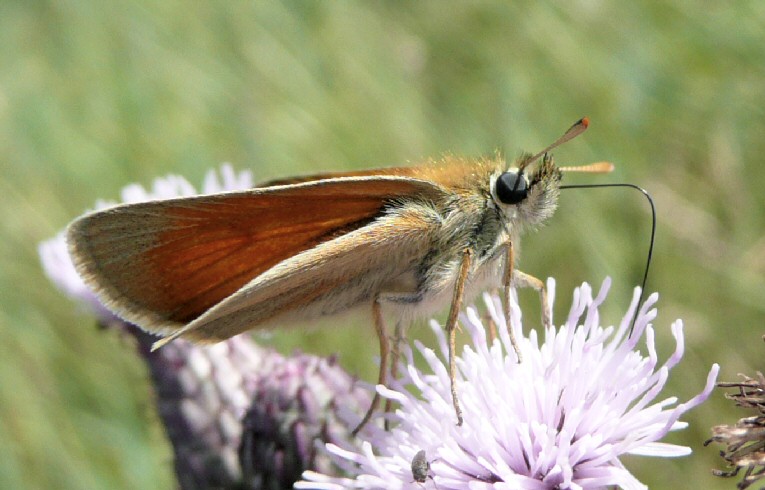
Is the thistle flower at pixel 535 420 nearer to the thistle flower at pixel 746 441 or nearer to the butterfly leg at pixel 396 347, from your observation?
the thistle flower at pixel 746 441

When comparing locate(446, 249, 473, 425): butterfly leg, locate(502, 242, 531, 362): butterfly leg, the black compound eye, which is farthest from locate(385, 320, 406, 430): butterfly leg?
the black compound eye

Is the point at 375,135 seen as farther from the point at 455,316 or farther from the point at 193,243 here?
the point at 455,316

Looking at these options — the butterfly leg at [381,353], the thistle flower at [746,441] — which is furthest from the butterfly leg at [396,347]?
the thistle flower at [746,441]

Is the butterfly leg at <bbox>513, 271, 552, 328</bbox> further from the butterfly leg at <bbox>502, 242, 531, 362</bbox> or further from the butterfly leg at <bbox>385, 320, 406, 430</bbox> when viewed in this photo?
the butterfly leg at <bbox>385, 320, 406, 430</bbox>

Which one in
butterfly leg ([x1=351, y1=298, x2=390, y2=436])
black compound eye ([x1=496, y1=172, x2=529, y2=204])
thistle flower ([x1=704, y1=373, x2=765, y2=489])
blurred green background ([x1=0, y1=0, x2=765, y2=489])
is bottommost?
thistle flower ([x1=704, y1=373, x2=765, y2=489])

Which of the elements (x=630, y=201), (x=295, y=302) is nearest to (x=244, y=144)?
(x=630, y=201)

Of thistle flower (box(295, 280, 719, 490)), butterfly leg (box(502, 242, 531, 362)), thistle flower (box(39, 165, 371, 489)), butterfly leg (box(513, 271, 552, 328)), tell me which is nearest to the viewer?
thistle flower (box(295, 280, 719, 490))

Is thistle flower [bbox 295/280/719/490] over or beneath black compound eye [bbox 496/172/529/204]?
beneath
